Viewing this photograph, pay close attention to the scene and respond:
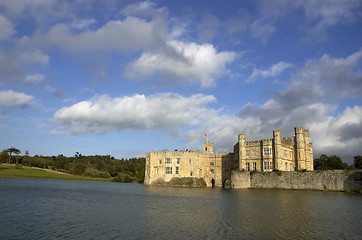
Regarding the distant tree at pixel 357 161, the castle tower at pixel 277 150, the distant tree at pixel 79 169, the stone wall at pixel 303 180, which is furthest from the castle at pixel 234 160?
the distant tree at pixel 79 169

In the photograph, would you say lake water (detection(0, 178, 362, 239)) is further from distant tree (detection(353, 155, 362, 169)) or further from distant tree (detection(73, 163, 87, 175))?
distant tree (detection(73, 163, 87, 175))

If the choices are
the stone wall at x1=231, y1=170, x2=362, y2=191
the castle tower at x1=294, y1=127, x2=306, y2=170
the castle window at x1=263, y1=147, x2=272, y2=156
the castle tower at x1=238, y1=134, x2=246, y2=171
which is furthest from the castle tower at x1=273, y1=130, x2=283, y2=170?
the castle tower at x1=238, y1=134, x2=246, y2=171

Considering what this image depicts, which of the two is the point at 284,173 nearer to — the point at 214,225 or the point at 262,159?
the point at 262,159

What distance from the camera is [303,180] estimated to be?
54812mm

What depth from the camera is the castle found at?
6362cm

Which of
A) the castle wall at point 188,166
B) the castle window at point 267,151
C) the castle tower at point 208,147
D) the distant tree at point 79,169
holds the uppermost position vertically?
the castle tower at point 208,147

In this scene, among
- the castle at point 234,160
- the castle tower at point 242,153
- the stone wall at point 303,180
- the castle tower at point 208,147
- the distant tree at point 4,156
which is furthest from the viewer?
the distant tree at point 4,156

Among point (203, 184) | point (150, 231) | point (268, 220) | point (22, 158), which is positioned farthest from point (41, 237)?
point (22, 158)

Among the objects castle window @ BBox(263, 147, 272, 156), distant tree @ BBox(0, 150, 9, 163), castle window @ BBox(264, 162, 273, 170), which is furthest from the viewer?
distant tree @ BBox(0, 150, 9, 163)

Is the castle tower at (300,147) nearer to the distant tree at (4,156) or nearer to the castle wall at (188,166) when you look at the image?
the castle wall at (188,166)

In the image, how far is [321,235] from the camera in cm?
1688

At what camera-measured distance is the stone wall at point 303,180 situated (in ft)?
163

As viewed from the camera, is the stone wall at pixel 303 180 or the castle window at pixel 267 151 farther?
the castle window at pixel 267 151

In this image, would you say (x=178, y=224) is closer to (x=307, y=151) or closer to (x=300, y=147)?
(x=300, y=147)
